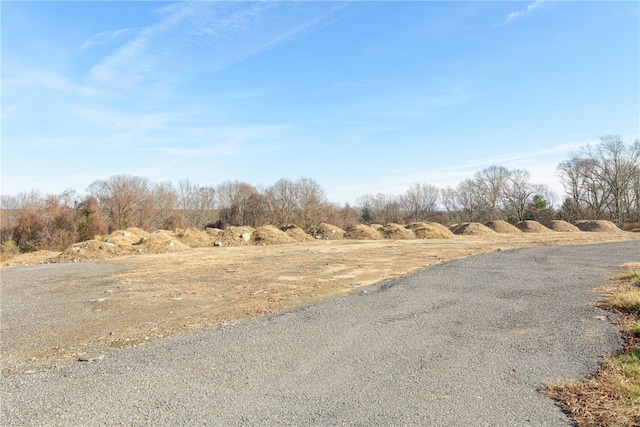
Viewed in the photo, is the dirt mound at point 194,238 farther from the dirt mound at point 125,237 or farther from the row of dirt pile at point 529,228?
the row of dirt pile at point 529,228

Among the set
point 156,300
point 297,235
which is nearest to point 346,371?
point 156,300

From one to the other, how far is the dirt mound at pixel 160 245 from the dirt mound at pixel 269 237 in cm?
571

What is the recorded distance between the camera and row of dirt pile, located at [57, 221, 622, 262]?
69.8 feet

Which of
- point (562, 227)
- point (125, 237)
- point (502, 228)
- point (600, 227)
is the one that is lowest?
point (600, 227)

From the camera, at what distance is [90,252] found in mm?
20484

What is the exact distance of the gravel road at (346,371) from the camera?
11.6 feet

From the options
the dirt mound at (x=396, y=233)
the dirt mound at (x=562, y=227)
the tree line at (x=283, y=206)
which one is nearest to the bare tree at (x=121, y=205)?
the tree line at (x=283, y=206)

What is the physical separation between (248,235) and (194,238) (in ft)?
13.7

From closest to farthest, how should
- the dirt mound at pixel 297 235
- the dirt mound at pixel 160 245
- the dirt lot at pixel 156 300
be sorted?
1. the dirt lot at pixel 156 300
2. the dirt mound at pixel 160 245
3. the dirt mound at pixel 297 235

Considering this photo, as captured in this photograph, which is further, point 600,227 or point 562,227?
point 562,227

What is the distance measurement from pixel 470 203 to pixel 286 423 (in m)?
74.4

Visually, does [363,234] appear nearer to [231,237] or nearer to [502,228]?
[231,237]

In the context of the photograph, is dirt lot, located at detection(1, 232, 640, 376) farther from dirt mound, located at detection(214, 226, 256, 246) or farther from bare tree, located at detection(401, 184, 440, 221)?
bare tree, located at detection(401, 184, 440, 221)

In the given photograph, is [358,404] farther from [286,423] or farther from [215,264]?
[215,264]
